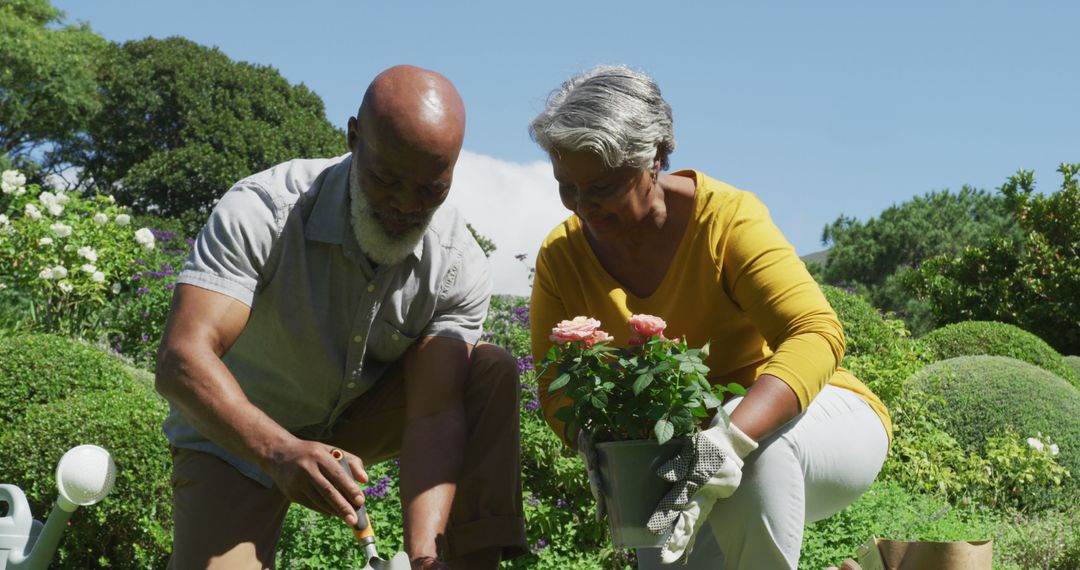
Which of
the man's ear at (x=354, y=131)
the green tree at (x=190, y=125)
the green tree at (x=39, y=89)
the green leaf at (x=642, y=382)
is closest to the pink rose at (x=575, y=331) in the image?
the green leaf at (x=642, y=382)

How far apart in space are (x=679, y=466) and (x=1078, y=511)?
4317 millimetres

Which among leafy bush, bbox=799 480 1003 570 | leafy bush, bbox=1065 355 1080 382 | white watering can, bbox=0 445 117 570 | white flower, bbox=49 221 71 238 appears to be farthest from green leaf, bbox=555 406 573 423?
leafy bush, bbox=1065 355 1080 382

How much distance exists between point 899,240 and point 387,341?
12.9 m

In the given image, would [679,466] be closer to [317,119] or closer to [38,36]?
[317,119]

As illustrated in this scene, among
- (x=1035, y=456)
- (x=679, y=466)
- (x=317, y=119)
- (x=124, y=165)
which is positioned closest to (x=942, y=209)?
(x=1035, y=456)

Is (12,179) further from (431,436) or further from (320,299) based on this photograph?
(431,436)

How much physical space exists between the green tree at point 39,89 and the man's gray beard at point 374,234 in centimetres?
2077

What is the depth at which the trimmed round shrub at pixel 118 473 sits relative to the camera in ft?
13.6

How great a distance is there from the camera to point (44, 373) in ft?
16.1

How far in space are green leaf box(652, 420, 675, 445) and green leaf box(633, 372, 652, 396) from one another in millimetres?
79

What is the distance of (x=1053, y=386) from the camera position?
6.72 m

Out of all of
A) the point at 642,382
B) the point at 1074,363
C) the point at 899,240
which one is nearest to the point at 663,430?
the point at 642,382

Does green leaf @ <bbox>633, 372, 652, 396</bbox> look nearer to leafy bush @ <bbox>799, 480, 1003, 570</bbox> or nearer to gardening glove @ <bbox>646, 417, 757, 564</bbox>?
gardening glove @ <bbox>646, 417, 757, 564</bbox>

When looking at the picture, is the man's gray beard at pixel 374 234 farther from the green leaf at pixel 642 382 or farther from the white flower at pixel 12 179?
the white flower at pixel 12 179
